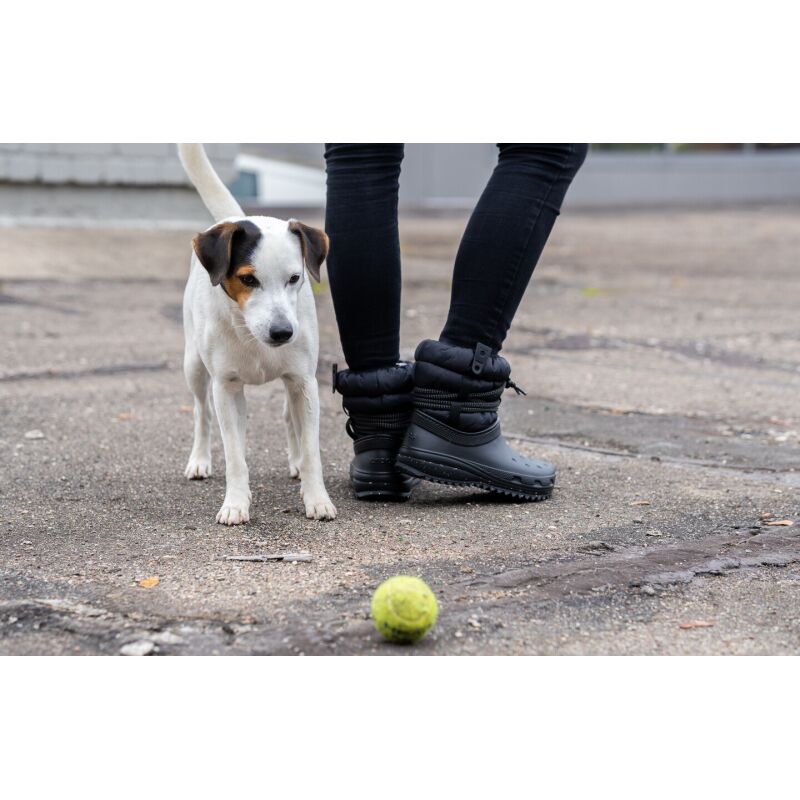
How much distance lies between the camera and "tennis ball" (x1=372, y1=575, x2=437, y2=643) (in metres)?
2.08

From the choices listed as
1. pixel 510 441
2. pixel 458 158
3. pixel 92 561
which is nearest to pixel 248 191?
pixel 458 158

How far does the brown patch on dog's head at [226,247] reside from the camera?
110 inches

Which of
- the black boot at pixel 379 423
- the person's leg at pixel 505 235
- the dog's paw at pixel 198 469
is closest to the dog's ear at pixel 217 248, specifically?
the black boot at pixel 379 423

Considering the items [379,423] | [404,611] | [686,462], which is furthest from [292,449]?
[404,611]

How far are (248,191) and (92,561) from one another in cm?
1202

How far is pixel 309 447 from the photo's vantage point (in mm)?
3035

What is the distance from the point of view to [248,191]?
558 inches

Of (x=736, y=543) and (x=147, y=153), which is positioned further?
(x=147, y=153)

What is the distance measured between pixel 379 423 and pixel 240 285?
0.57 metres

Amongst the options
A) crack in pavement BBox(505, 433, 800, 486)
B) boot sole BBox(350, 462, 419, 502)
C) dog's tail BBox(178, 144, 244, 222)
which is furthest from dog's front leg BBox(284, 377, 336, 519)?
crack in pavement BBox(505, 433, 800, 486)

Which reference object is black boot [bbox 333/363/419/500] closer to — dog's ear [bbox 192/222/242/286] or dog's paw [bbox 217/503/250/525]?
dog's paw [bbox 217/503/250/525]

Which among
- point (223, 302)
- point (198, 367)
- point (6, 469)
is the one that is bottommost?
point (6, 469)

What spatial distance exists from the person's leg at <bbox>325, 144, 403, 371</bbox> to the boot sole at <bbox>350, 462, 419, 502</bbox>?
1.08 feet
